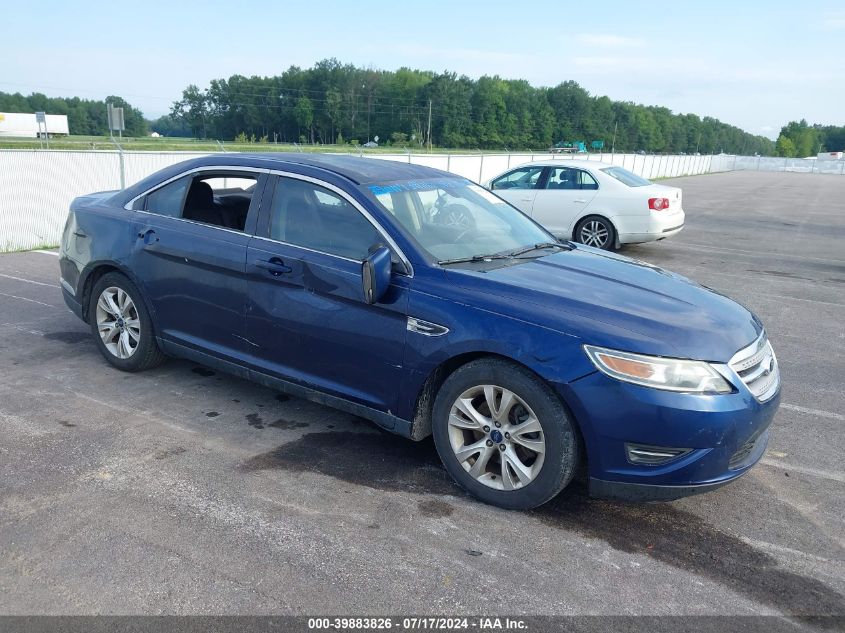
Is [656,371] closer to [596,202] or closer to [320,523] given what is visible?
[320,523]

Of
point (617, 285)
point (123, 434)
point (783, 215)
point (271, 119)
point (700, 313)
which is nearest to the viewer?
point (700, 313)

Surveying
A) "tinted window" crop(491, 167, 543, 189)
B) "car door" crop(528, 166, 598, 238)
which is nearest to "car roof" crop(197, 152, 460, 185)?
"car door" crop(528, 166, 598, 238)

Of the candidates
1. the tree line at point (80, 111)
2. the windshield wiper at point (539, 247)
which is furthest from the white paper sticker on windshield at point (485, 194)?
the tree line at point (80, 111)

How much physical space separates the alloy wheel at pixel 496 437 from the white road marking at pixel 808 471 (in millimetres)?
1769

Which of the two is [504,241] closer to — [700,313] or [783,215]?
[700,313]

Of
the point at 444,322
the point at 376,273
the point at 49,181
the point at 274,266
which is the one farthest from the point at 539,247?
the point at 49,181

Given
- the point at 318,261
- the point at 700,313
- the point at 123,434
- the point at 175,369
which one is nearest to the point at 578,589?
the point at 700,313

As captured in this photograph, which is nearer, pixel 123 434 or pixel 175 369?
pixel 123 434

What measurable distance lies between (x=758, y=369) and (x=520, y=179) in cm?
969

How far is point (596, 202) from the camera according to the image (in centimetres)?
1202

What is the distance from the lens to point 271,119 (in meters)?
104

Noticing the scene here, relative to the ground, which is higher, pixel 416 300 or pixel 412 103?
pixel 412 103

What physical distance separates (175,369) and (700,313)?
3848 millimetres

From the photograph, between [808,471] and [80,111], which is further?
[80,111]
